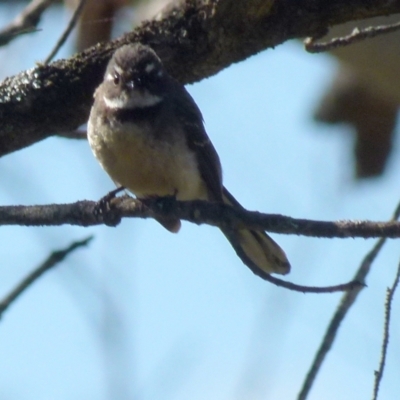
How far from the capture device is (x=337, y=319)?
3.94 meters

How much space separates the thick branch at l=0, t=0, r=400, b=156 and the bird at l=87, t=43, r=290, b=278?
122 millimetres

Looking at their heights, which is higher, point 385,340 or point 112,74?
point 112,74

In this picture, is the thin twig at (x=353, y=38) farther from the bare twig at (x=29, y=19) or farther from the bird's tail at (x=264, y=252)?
the bare twig at (x=29, y=19)

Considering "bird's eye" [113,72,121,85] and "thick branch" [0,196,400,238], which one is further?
"bird's eye" [113,72,121,85]

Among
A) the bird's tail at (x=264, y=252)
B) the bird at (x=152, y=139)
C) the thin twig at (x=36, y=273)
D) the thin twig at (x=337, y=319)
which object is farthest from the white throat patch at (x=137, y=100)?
the thin twig at (x=337, y=319)

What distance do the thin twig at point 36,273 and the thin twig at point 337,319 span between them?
112cm

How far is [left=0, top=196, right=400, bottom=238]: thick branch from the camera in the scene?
11.0 feet

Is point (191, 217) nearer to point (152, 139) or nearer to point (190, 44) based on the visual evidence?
point (152, 139)

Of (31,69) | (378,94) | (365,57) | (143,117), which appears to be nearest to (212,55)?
(143,117)

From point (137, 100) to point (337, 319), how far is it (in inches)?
69.2

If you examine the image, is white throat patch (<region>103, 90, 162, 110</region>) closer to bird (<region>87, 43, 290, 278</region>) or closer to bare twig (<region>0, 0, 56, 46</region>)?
bird (<region>87, 43, 290, 278</region>)

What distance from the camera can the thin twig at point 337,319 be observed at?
147 inches

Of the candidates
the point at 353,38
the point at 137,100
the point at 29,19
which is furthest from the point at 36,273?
the point at 353,38

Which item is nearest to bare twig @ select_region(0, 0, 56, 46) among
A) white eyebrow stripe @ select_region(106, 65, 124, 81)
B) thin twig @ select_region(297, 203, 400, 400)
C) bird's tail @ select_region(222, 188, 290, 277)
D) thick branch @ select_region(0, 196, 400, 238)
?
white eyebrow stripe @ select_region(106, 65, 124, 81)
